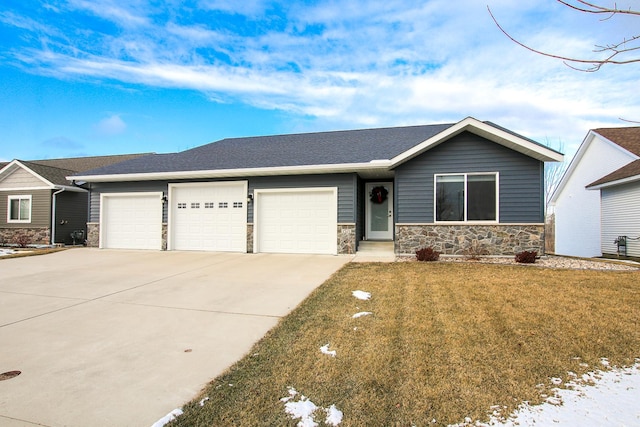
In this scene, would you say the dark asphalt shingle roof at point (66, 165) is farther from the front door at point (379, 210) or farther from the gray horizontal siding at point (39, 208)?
the front door at point (379, 210)

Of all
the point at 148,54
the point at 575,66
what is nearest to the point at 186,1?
the point at 148,54

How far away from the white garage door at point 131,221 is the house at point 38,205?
5108 millimetres

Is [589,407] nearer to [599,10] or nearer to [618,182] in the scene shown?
[599,10]

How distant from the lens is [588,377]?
8.68ft

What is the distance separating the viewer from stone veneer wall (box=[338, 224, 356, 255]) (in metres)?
10.3

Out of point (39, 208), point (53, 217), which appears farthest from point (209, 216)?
point (39, 208)

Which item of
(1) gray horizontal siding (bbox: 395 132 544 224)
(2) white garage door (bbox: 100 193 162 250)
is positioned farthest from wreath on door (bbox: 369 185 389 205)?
(2) white garage door (bbox: 100 193 162 250)

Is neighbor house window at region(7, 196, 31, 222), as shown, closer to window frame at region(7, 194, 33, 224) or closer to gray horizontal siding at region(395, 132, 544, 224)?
window frame at region(7, 194, 33, 224)

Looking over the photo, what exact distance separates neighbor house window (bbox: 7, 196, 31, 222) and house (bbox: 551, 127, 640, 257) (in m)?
26.2

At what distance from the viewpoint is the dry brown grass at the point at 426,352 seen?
2.28 m

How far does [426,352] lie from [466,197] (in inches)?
297

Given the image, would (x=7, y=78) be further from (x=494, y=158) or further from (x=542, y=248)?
(x=542, y=248)

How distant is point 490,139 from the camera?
9.36 metres

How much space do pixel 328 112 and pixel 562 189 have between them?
1426 centimetres
